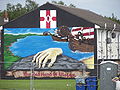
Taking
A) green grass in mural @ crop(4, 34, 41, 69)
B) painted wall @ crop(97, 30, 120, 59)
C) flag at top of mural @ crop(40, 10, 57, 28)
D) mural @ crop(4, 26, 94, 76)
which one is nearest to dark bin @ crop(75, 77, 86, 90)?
mural @ crop(4, 26, 94, 76)

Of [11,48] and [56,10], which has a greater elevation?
[56,10]

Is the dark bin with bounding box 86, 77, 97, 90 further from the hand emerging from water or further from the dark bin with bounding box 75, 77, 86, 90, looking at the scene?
the hand emerging from water

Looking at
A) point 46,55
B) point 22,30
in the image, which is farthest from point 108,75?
point 22,30

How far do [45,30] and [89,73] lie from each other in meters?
5.88

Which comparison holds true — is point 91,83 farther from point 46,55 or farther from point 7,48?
point 7,48

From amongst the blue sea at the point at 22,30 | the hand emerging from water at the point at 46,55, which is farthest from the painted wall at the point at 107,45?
the blue sea at the point at 22,30

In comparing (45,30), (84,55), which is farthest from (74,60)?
(45,30)

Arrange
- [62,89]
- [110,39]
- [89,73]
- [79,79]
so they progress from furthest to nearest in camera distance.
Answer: [110,39] < [89,73] < [62,89] < [79,79]

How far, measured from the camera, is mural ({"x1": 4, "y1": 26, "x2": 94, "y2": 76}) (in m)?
44.1

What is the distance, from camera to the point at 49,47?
44750mm

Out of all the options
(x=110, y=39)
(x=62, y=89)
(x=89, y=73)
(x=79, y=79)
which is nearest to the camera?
(x=79, y=79)

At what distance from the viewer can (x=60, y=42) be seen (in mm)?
44406

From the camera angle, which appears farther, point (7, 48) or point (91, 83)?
point (7, 48)

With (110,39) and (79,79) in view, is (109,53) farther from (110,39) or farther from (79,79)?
(79,79)
